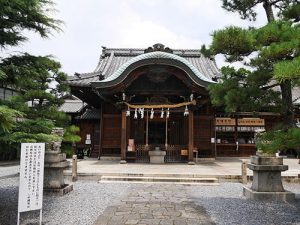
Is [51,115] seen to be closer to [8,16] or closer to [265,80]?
[8,16]

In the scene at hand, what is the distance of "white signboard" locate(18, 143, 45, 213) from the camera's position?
559 centimetres

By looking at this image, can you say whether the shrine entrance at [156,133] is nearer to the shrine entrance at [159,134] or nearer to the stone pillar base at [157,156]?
the shrine entrance at [159,134]

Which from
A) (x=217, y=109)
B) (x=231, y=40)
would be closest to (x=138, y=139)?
(x=217, y=109)

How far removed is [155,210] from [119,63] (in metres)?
16.9

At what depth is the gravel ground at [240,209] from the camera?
6.40 m

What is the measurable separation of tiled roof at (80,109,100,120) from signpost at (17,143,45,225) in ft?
50.4

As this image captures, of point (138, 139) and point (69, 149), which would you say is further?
point (138, 139)

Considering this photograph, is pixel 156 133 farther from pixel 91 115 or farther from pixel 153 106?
pixel 91 115

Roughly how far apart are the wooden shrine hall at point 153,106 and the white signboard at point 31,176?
9793mm

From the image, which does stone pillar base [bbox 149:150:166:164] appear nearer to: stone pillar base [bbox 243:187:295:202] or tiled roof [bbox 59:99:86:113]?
stone pillar base [bbox 243:187:295:202]

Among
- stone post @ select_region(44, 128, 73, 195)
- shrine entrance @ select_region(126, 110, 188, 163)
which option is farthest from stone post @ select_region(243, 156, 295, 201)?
shrine entrance @ select_region(126, 110, 188, 163)

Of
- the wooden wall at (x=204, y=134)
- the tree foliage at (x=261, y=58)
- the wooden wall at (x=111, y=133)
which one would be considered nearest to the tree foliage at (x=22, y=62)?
the tree foliage at (x=261, y=58)

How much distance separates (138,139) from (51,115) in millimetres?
6937

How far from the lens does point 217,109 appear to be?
1981cm
